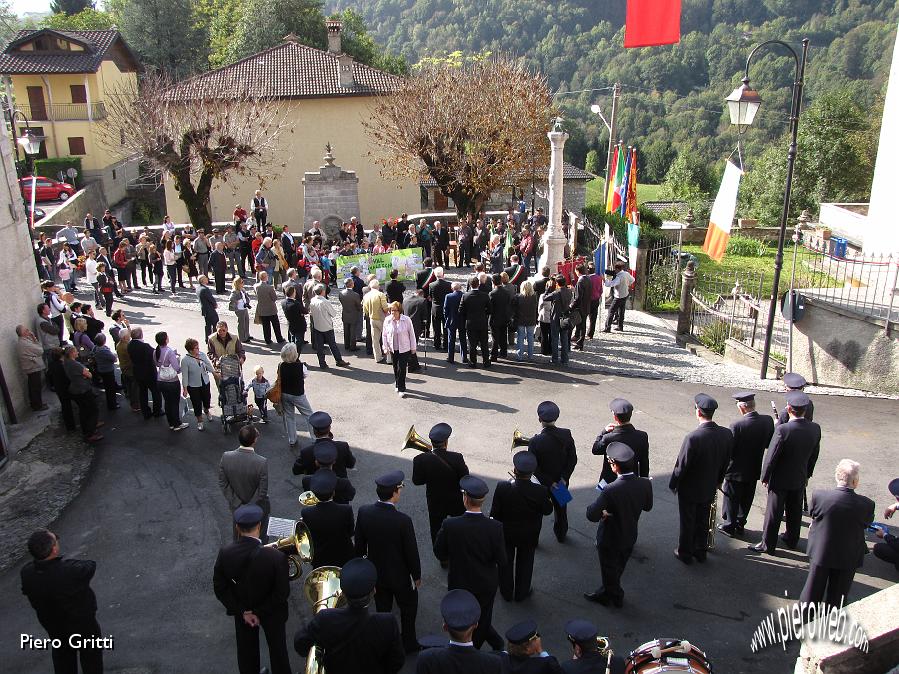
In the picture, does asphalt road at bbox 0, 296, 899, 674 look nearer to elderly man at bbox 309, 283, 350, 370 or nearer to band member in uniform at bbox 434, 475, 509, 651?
elderly man at bbox 309, 283, 350, 370

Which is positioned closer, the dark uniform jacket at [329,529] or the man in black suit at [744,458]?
the dark uniform jacket at [329,529]

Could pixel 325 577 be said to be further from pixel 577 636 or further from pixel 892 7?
pixel 892 7

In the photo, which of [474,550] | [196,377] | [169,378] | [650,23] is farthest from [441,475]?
[650,23]

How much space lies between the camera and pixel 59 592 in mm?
5395

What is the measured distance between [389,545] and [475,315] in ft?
24.4

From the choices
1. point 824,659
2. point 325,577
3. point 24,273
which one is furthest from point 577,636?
point 24,273

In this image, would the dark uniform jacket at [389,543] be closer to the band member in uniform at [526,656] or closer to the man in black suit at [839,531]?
the band member in uniform at [526,656]

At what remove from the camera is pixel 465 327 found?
13.1m

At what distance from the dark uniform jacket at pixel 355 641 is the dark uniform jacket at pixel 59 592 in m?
2.11

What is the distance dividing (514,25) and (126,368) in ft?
357

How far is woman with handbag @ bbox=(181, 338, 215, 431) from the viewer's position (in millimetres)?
10336

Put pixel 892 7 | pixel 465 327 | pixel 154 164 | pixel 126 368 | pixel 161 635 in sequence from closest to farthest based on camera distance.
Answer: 1. pixel 161 635
2. pixel 126 368
3. pixel 465 327
4. pixel 154 164
5. pixel 892 7

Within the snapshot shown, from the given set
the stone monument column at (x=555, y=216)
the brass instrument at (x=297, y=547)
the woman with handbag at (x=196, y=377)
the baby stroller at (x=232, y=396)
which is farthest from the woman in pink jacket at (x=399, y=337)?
the stone monument column at (x=555, y=216)

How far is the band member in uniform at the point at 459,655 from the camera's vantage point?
410cm
